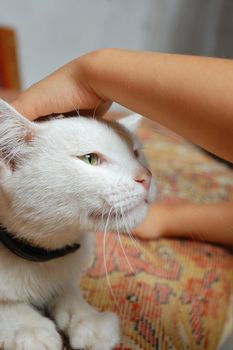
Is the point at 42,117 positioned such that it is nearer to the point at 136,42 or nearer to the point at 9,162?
the point at 9,162

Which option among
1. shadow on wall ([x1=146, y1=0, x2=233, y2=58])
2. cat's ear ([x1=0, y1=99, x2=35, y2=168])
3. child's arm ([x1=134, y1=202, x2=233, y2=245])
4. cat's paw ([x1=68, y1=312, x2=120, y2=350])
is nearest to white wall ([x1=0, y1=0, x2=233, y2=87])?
shadow on wall ([x1=146, y1=0, x2=233, y2=58])

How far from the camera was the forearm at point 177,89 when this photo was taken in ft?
1.57

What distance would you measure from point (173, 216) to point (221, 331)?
32 centimetres

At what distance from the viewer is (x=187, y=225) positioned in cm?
95

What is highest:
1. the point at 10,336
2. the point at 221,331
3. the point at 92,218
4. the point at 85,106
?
the point at 85,106

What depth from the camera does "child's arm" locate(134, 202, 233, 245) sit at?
915 mm

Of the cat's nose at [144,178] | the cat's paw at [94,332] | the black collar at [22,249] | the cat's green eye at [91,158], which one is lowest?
the cat's paw at [94,332]

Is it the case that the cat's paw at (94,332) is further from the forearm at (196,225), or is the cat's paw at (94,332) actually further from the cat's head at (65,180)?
the forearm at (196,225)

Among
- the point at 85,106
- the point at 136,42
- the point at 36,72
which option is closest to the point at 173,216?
the point at 85,106

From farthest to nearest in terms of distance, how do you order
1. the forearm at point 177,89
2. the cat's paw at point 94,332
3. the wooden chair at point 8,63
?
the wooden chair at point 8,63, the cat's paw at point 94,332, the forearm at point 177,89

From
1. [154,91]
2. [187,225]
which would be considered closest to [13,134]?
[154,91]

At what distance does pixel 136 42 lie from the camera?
2537 mm

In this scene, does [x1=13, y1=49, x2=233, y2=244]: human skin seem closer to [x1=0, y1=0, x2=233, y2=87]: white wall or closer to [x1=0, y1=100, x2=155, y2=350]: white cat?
[x1=0, y1=100, x2=155, y2=350]: white cat

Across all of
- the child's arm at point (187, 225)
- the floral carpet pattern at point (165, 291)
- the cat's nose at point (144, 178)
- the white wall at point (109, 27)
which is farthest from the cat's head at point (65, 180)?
the white wall at point (109, 27)
